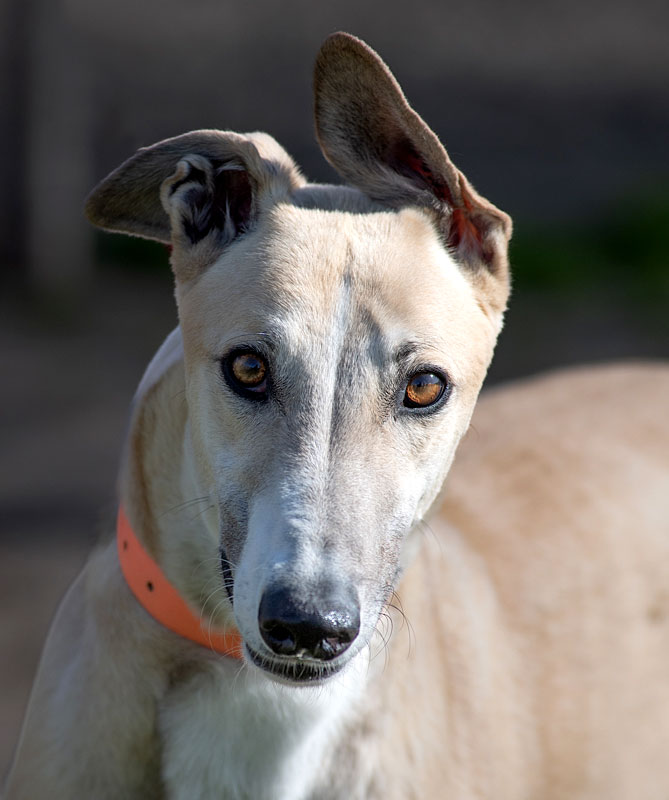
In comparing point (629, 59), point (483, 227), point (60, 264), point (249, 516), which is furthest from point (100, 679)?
point (629, 59)

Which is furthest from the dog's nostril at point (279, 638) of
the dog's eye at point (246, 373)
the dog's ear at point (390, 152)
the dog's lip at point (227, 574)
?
the dog's ear at point (390, 152)

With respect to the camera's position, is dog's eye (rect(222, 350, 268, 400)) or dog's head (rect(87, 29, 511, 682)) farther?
dog's eye (rect(222, 350, 268, 400))

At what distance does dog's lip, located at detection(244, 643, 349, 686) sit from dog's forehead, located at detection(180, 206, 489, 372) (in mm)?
573

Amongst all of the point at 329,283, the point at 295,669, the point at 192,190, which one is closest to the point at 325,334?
the point at 329,283

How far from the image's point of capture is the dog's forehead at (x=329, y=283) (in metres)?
2.09

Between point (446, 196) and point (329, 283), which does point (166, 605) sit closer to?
point (329, 283)

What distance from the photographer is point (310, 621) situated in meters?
1.87

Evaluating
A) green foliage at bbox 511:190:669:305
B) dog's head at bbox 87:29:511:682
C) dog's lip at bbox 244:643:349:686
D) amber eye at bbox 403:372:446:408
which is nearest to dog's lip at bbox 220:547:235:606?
dog's head at bbox 87:29:511:682

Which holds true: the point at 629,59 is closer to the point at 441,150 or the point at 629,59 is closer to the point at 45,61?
the point at 45,61

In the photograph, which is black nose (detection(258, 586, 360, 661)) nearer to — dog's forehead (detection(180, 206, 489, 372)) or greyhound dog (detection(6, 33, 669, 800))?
greyhound dog (detection(6, 33, 669, 800))

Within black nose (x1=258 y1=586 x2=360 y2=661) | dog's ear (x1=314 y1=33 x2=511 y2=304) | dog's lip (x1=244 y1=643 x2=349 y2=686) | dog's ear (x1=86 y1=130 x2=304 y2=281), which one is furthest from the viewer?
dog's ear (x1=86 y1=130 x2=304 y2=281)

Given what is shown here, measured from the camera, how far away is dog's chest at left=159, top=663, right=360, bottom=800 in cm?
230

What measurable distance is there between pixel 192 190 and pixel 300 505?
0.72 meters

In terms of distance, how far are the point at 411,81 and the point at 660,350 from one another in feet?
10.9
